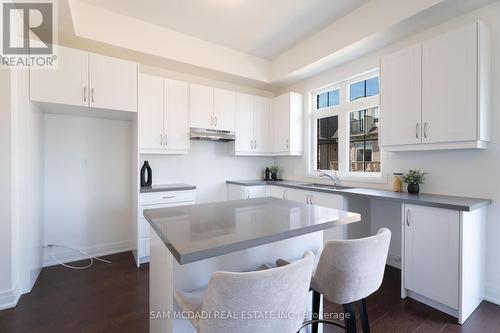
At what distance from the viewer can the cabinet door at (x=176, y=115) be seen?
3221 mm

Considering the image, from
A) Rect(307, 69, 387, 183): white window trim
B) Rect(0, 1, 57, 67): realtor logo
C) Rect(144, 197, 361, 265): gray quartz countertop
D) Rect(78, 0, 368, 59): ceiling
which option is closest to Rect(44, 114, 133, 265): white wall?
Rect(0, 1, 57, 67): realtor logo

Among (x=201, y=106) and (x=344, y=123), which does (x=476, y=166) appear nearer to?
(x=344, y=123)

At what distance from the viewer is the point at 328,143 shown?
3.79m

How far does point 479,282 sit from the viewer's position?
6.79 feet

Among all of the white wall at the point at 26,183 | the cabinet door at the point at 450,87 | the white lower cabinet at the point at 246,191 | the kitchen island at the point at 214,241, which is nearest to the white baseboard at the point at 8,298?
the white wall at the point at 26,183

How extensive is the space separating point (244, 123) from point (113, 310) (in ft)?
9.60

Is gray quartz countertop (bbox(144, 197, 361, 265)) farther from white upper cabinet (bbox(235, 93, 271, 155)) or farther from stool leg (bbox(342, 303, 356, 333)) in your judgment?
white upper cabinet (bbox(235, 93, 271, 155))

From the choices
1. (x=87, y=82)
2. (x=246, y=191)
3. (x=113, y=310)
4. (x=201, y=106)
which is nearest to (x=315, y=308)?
(x=113, y=310)

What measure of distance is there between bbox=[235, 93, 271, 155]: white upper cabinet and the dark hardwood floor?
236 centimetres

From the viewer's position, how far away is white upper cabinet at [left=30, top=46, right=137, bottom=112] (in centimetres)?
243

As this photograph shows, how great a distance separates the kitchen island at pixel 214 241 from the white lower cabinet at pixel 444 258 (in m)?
0.98

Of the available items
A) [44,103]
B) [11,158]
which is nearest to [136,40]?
[44,103]

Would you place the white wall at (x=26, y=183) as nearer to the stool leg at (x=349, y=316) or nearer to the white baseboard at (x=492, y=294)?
the stool leg at (x=349, y=316)

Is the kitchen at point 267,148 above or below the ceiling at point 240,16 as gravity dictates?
below
